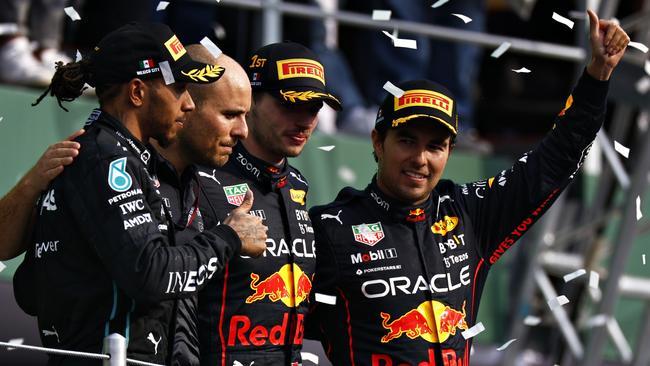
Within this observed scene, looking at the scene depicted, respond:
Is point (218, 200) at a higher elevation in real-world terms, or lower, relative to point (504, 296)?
lower

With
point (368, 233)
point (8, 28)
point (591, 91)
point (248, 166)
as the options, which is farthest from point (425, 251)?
point (8, 28)

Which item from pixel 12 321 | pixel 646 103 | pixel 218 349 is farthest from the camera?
pixel 646 103

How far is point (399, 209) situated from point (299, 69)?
524mm

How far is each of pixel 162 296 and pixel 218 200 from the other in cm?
76

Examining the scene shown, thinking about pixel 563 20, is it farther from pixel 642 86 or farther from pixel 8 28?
pixel 642 86


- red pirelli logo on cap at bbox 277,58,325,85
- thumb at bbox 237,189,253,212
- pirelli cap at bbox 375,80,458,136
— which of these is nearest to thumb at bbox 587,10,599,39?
pirelli cap at bbox 375,80,458,136

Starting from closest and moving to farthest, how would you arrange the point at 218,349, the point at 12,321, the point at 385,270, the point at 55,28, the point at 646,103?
1. the point at 218,349
2. the point at 385,270
3. the point at 12,321
4. the point at 55,28
5. the point at 646,103

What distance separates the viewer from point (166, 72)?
12.0 ft

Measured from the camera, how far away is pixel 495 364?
26.5 ft

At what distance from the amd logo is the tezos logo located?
1046 mm

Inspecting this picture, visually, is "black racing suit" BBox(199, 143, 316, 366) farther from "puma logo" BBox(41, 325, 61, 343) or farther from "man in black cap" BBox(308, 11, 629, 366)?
"puma logo" BBox(41, 325, 61, 343)

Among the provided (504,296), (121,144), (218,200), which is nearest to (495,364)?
(504,296)

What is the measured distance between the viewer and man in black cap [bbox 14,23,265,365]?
3496mm

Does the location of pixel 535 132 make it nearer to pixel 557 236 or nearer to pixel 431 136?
pixel 557 236
